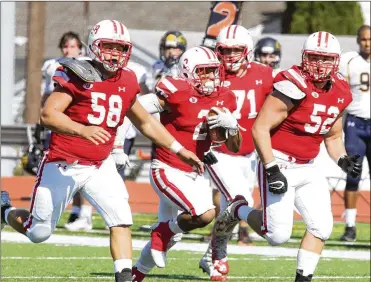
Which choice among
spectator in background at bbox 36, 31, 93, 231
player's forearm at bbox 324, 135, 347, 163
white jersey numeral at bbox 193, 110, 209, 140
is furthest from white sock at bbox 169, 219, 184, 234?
spectator in background at bbox 36, 31, 93, 231

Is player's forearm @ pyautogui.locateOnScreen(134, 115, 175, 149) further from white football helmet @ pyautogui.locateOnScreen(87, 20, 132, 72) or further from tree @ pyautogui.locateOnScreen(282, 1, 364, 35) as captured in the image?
tree @ pyautogui.locateOnScreen(282, 1, 364, 35)

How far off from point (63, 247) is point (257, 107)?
2509 mm

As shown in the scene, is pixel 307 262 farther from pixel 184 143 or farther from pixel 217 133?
pixel 184 143

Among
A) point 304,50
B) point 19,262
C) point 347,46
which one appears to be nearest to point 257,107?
point 304,50

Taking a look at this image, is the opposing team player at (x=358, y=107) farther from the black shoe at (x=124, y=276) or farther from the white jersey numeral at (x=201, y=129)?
the black shoe at (x=124, y=276)

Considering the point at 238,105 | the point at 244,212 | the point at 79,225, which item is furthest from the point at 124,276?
the point at 79,225

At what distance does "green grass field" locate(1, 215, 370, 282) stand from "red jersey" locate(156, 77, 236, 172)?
0.95 metres

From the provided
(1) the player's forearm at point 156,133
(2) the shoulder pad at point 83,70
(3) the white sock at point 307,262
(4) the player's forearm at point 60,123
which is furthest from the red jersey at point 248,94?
(4) the player's forearm at point 60,123

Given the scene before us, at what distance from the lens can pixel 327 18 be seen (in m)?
24.9

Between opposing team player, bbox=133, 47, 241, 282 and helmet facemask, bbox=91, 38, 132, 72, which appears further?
opposing team player, bbox=133, 47, 241, 282

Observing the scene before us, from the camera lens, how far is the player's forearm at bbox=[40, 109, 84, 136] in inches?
292

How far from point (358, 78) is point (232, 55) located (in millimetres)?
3056

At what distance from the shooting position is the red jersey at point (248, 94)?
973 centimetres

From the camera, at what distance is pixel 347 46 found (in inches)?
677
